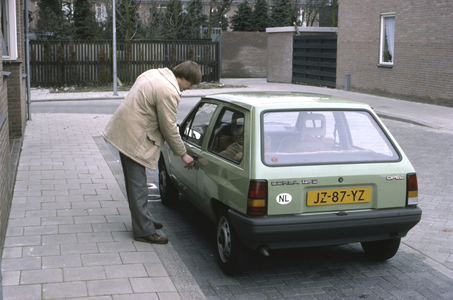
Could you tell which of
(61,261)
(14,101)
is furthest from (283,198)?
(14,101)

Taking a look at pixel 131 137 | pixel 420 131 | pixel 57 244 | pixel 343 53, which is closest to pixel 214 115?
pixel 131 137

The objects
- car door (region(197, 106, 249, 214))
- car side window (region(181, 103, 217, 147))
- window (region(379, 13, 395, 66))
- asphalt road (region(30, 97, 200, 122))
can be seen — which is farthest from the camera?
window (region(379, 13, 395, 66))

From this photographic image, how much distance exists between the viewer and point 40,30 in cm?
3709

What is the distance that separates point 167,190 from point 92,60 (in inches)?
776

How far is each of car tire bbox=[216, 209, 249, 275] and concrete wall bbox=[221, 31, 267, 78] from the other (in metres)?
28.7

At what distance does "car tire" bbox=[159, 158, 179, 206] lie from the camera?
6.20 meters

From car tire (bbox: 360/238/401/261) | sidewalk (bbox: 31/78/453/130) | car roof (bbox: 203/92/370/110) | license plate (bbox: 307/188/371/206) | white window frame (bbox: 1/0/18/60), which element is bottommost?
car tire (bbox: 360/238/401/261)

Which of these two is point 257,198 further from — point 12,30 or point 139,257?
point 12,30

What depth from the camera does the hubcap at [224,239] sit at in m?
4.31

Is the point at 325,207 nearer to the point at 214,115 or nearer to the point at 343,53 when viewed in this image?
the point at 214,115

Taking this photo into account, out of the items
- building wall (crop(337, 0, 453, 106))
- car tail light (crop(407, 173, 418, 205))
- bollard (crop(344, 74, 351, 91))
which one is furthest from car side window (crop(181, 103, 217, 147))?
bollard (crop(344, 74, 351, 91))

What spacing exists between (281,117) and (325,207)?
79 centimetres

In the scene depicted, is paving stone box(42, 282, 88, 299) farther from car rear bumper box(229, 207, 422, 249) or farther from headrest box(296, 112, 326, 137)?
headrest box(296, 112, 326, 137)

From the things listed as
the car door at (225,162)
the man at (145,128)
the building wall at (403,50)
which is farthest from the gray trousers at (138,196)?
the building wall at (403,50)
